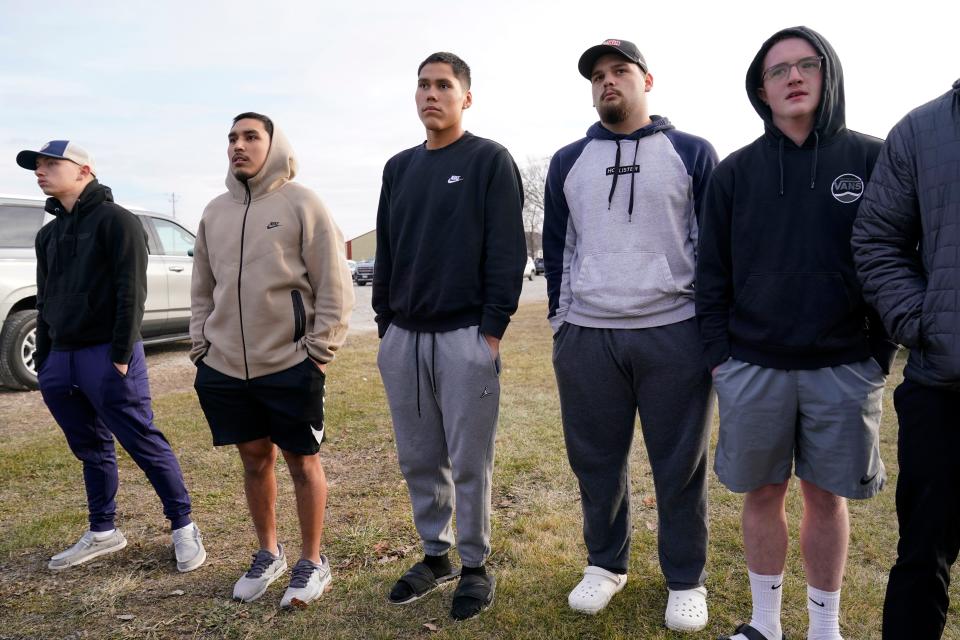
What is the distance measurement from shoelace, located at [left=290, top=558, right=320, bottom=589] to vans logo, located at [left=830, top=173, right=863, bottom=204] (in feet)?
8.70

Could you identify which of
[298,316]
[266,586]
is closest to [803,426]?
[298,316]

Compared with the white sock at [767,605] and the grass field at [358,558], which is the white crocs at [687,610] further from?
the white sock at [767,605]

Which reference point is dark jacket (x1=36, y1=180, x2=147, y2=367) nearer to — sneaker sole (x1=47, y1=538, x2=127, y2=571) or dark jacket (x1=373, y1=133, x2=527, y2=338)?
sneaker sole (x1=47, y1=538, x2=127, y2=571)

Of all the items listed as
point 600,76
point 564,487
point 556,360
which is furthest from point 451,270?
point 564,487

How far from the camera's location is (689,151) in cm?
281

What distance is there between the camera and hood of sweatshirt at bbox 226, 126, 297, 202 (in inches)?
123

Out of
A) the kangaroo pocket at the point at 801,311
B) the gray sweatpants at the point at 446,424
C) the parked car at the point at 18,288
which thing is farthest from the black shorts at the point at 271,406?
the parked car at the point at 18,288

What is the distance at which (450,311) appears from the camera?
2941mm

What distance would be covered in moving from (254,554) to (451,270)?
6.30ft

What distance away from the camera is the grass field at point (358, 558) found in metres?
2.90

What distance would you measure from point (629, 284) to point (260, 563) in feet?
7.02

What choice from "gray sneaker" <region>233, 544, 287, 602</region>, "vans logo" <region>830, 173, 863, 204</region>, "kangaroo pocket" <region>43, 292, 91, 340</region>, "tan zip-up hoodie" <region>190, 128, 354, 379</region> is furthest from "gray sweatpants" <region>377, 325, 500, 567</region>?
"kangaroo pocket" <region>43, 292, 91, 340</region>

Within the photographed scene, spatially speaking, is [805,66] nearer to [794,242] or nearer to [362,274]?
[794,242]

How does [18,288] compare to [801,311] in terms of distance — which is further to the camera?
[18,288]
